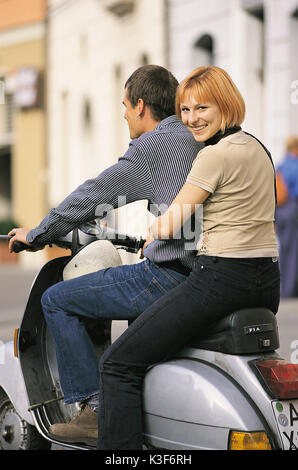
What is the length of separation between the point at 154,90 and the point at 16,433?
1.58 metres

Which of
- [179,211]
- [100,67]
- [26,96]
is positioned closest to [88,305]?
[179,211]

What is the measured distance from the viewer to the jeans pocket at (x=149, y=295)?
339 cm

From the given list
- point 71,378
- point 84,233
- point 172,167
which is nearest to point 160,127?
point 172,167

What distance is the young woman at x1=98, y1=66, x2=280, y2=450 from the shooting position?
3131 mm

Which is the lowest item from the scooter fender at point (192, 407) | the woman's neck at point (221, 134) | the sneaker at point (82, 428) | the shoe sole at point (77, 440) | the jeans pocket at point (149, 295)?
the shoe sole at point (77, 440)

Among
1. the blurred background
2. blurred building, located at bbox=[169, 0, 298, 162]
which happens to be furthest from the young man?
blurred building, located at bbox=[169, 0, 298, 162]

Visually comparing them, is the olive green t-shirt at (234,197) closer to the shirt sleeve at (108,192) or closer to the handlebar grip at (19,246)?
the shirt sleeve at (108,192)

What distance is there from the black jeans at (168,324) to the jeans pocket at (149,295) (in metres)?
0.15

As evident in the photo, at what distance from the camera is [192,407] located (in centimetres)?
317

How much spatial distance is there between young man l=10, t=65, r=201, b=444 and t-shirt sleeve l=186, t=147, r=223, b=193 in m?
0.31

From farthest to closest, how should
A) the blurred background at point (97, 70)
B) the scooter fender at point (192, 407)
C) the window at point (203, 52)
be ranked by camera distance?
the window at point (203, 52) < the blurred background at point (97, 70) < the scooter fender at point (192, 407)

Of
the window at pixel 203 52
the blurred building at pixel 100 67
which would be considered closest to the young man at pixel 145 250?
the blurred building at pixel 100 67

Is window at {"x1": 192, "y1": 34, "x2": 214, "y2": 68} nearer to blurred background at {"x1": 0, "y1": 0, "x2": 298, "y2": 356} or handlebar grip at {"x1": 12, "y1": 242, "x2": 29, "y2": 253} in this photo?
blurred background at {"x1": 0, "y1": 0, "x2": 298, "y2": 356}

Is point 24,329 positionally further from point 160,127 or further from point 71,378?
point 160,127
